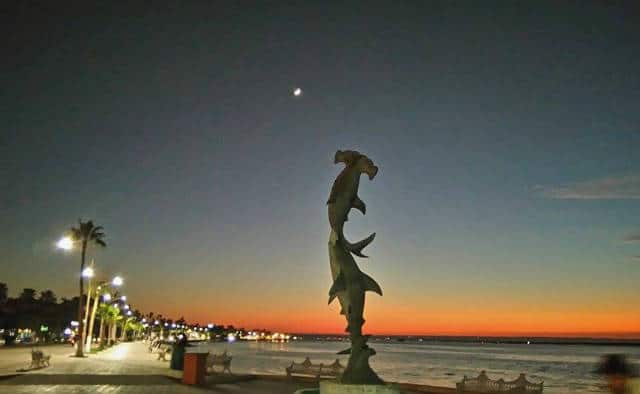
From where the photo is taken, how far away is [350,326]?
11797 mm

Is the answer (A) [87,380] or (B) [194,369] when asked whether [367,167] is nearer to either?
(B) [194,369]

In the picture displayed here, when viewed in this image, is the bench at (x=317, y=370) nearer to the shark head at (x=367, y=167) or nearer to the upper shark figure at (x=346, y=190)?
the upper shark figure at (x=346, y=190)

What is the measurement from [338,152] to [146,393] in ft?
32.9

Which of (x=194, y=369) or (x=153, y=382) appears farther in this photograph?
(x=153, y=382)

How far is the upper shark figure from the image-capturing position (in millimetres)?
11984

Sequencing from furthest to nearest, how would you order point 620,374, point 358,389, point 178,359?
point 178,359, point 358,389, point 620,374

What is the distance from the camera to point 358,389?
11.0m

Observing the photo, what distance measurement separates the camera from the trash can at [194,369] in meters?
20.4

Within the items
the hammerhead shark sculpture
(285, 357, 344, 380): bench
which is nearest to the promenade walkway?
(285, 357, 344, 380): bench

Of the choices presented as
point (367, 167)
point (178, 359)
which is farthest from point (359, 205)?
point (178, 359)

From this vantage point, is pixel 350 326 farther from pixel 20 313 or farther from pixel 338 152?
pixel 20 313

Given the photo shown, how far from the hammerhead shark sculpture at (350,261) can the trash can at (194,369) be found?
9804 millimetres

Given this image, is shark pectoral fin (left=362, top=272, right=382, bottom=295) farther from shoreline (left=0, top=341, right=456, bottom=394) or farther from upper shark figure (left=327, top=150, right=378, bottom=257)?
shoreline (left=0, top=341, right=456, bottom=394)

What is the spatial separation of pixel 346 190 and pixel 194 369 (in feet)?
36.2
